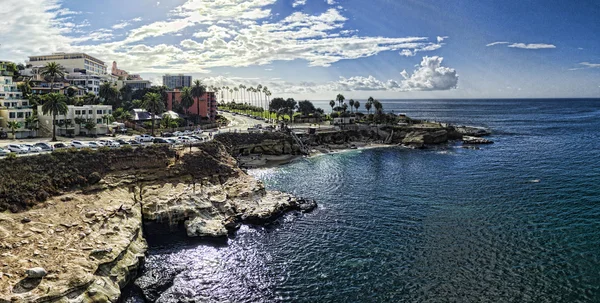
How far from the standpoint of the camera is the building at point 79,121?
80.8 m

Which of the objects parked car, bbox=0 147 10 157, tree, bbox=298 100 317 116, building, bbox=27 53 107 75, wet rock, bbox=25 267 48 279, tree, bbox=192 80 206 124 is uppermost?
building, bbox=27 53 107 75

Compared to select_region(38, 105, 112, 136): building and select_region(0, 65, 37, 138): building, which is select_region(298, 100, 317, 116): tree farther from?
select_region(0, 65, 37, 138): building

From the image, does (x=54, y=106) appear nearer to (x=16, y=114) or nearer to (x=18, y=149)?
(x=16, y=114)

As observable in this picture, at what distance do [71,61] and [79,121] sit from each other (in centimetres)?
8866

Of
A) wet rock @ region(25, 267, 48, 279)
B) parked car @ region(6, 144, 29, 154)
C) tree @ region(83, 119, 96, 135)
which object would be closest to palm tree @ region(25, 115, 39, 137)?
tree @ region(83, 119, 96, 135)

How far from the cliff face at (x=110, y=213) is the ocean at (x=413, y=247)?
3.49 meters

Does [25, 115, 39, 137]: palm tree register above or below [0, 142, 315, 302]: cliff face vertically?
above

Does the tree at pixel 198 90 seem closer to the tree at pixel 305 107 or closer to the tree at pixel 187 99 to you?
the tree at pixel 187 99

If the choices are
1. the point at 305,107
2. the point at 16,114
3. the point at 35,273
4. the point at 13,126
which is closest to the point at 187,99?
the point at 16,114

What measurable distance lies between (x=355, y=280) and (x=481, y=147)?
96225 mm

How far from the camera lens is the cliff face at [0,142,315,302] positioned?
108ft

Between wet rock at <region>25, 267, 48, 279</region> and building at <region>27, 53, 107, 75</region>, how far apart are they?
452 ft

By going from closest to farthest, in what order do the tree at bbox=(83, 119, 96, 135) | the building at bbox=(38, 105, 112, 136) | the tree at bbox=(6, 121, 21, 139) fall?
the tree at bbox=(6, 121, 21, 139) < the building at bbox=(38, 105, 112, 136) < the tree at bbox=(83, 119, 96, 135)

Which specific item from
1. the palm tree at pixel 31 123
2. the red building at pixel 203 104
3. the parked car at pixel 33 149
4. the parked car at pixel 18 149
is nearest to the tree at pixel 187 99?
the red building at pixel 203 104
